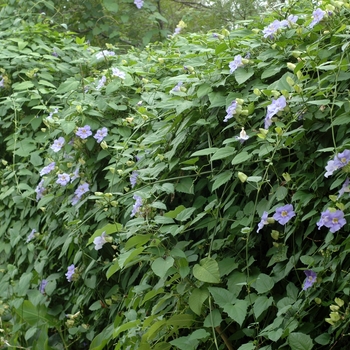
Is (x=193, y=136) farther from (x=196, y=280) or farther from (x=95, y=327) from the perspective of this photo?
(x=95, y=327)

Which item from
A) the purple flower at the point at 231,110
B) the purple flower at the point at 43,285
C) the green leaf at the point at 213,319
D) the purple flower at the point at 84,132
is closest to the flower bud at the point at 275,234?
the green leaf at the point at 213,319

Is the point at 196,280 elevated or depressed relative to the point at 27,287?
elevated

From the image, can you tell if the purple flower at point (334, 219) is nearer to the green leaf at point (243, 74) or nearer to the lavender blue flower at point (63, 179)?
the green leaf at point (243, 74)

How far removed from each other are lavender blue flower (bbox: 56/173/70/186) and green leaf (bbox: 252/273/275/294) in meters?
1.09

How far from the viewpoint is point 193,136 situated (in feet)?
6.89

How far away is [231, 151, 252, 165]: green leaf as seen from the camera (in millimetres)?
1767

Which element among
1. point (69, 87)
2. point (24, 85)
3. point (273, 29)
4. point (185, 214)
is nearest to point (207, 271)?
point (185, 214)

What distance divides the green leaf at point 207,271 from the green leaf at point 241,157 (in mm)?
269

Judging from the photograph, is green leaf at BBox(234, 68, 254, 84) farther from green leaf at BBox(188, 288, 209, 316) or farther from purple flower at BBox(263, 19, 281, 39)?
green leaf at BBox(188, 288, 209, 316)

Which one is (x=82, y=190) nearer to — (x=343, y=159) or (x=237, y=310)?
(x=237, y=310)

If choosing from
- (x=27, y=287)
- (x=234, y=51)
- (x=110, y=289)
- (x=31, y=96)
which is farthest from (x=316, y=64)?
(x=31, y=96)

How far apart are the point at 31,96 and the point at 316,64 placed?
5.66 feet

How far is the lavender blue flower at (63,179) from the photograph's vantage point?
2.56 meters

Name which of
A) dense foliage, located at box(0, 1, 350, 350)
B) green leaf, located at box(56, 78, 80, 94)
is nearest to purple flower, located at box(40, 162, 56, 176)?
dense foliage, located at box(0, 1, 350, 350)
